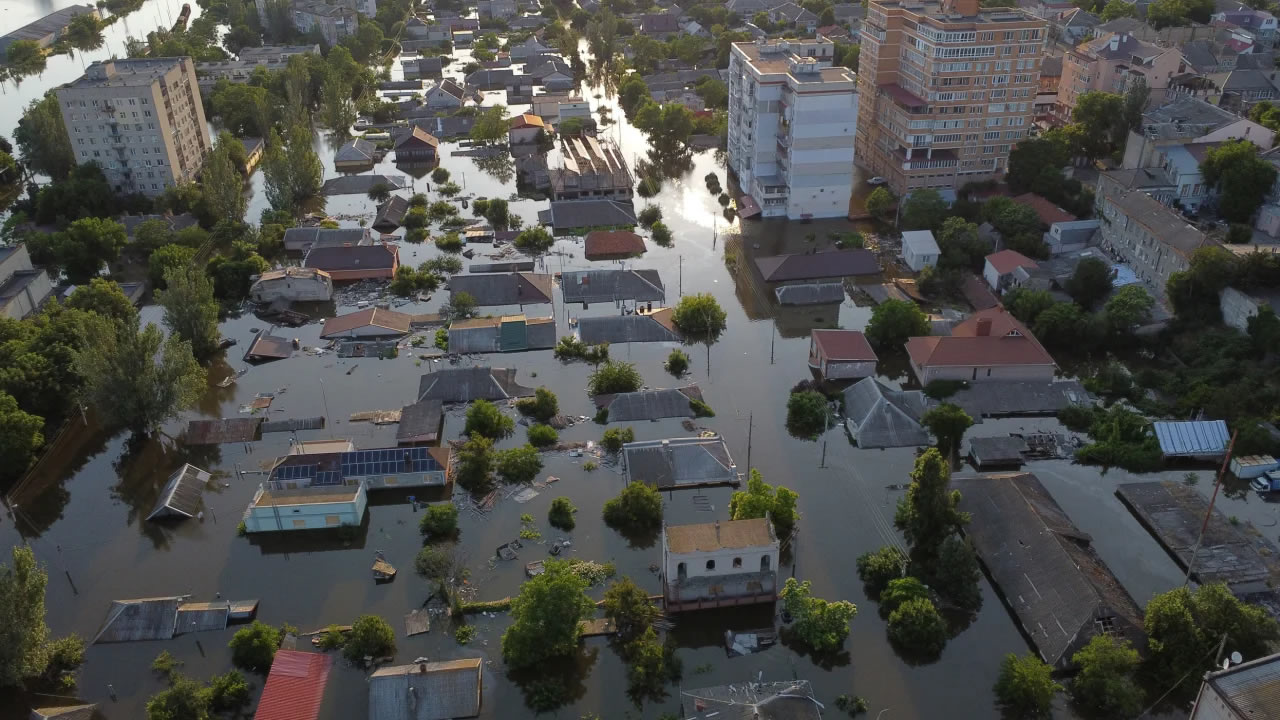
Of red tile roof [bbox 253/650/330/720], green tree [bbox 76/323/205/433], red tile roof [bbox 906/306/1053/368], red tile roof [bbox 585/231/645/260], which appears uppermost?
green tree [bbox 76/323/205/433]

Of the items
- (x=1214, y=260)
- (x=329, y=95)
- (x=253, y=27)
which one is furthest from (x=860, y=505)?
(x=253, y=27)

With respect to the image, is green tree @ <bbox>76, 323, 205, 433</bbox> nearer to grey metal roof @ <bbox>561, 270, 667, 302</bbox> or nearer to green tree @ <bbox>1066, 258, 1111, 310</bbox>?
grey metal roof @ <bbox>561, 270, 667, 302</bbox>

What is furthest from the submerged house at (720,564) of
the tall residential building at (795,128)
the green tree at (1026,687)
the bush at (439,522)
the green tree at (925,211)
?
the tall residential building at (795,128)

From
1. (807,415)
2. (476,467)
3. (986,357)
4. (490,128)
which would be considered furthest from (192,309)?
(986,357)

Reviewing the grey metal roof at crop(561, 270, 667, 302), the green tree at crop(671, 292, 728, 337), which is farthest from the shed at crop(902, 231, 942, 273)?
the grey metal roof at crop(561, 270, 667, 302)

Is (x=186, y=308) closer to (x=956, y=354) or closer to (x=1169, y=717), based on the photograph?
(x=956, y=354)
